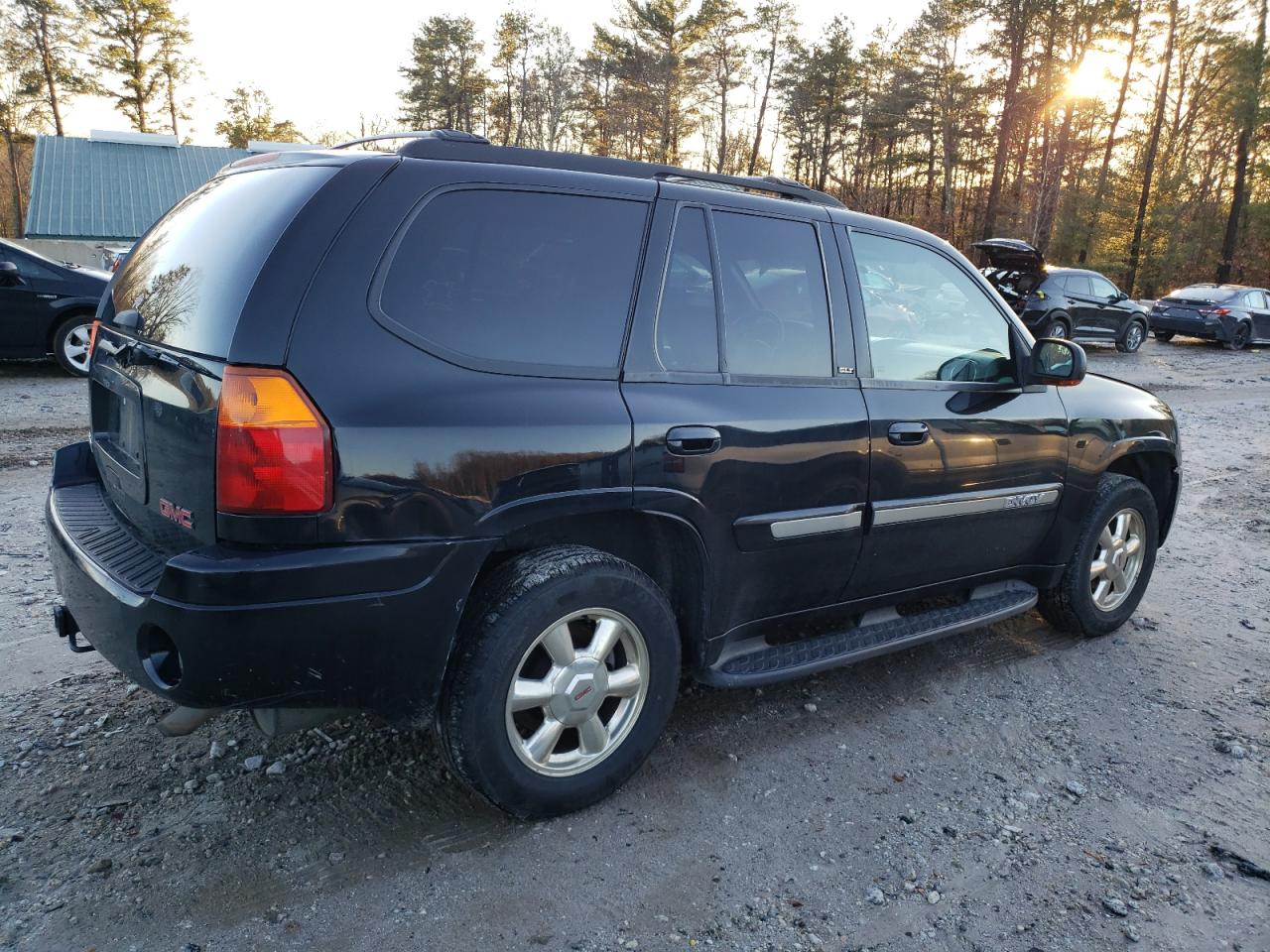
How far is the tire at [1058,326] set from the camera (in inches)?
655

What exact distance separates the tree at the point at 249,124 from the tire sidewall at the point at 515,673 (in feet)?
178

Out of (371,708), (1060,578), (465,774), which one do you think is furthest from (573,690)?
(1060,578)

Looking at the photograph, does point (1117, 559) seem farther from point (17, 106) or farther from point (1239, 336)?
point (17, 106)

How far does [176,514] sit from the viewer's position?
7.61 feet

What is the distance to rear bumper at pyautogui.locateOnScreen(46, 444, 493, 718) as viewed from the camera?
2119 mm

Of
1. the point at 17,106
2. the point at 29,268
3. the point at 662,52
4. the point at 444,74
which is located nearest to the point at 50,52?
the point at 17,106

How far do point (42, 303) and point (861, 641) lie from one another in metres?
9.81

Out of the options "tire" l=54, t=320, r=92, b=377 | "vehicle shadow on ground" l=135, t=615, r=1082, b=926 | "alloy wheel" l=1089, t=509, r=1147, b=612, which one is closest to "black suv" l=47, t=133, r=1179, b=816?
"vehicle shadow on ground" l=135, t=615, r=1082, b=926

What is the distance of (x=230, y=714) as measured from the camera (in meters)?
3.18

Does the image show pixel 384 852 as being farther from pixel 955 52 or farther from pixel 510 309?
pixel 955 52

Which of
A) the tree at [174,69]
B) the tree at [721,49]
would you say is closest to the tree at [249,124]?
the tree at [174,69]

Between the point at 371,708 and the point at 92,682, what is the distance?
1.68 m

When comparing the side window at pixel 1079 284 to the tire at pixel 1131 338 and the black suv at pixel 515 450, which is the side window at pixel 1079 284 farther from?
the black suv at pixel 515 450

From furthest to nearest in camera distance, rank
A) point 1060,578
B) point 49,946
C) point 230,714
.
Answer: point 1060,578
point 230,714
point 49,946
